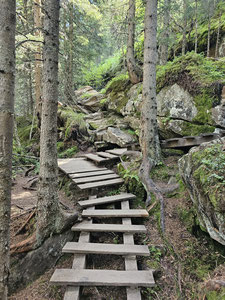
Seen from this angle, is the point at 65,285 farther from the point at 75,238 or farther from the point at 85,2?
the point at 85,2

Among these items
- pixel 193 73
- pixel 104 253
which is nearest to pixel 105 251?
pixel 104 253

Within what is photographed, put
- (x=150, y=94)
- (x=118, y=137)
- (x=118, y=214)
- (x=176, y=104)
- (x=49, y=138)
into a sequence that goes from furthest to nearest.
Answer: (x=118, y=137) → (x=176, y=104) → (x=150, y=94) → (x=118, y=214) → (x=49, y=138)

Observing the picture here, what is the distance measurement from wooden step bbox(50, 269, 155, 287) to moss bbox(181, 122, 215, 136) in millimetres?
4813

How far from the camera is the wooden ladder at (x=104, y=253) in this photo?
268cm

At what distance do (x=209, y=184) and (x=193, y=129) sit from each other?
12.6 feet

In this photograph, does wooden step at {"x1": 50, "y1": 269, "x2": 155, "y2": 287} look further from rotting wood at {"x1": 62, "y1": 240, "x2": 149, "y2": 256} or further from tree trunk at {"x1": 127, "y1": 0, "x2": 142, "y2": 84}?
tree trunk at {"x1": 127, "y1": 0, "x2": 142, "y2": 84}

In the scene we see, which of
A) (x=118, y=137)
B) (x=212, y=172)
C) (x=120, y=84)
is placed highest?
(x=120, y=84)

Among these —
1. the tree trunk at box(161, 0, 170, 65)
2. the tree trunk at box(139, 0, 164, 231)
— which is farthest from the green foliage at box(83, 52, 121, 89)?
the tree trunk at box(139, 0, 164, 231)

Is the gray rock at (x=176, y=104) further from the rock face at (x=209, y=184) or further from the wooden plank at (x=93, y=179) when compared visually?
the wooden plank at (x=93, y=179)

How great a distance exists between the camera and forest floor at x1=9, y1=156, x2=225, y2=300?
103 inches

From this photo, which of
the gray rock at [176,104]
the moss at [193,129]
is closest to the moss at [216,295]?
the moss at [193,129]

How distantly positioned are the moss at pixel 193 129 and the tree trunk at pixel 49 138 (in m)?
4.87

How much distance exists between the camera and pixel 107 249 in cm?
326

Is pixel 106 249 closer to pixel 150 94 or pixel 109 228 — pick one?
pixel 109 228
